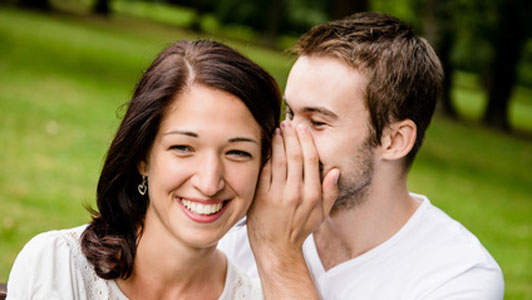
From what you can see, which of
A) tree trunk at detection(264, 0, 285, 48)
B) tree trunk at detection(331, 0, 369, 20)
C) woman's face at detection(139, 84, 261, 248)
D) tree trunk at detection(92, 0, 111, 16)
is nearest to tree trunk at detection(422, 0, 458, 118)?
tree trunk at detection(331, 0, 369, 20)

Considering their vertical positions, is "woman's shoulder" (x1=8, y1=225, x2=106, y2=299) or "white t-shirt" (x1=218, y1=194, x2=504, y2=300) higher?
"woman's shoulder" (x1=8, y1=225, x2=106, y2=299)

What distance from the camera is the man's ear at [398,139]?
3.71m

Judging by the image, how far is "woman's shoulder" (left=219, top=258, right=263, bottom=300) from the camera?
9.93ft

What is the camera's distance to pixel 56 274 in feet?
8.57

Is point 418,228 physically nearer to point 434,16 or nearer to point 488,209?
point 488,209

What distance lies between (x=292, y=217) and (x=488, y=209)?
28.9ft

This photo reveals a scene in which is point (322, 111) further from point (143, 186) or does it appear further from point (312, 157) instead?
point (143, 186)

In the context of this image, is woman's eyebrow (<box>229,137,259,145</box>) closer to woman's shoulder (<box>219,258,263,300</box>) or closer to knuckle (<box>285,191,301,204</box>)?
knuckle (<box>285,191,301,204</box>)

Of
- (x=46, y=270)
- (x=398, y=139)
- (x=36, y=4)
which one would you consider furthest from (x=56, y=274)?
(x=36, y=4)

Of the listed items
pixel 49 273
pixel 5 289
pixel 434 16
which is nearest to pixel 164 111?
pixel 49 273

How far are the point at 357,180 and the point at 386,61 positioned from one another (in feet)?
2.23

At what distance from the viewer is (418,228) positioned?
3582 mm

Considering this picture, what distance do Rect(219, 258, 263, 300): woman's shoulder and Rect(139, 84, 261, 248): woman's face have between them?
14.5 inches

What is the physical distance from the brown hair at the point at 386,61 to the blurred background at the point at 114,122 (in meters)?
0.60
